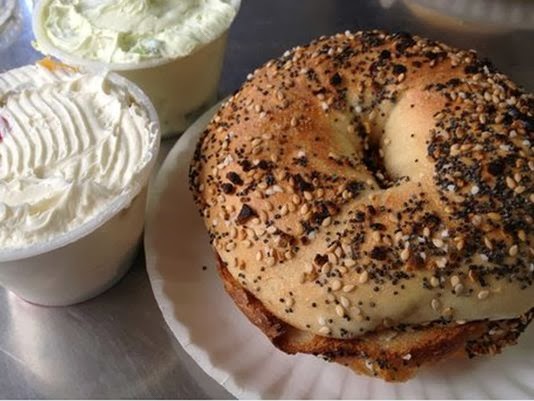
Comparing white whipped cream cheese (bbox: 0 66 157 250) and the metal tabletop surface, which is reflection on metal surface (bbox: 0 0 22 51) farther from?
the metal tabletop surface

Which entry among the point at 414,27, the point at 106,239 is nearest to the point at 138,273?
the point at 106,239

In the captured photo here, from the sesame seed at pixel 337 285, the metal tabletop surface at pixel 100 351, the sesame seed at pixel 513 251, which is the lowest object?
the metal tabletop surface at pixel 100 351

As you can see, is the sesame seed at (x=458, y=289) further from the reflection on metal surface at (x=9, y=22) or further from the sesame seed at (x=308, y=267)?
the reflection on metal surface at (x=9, y=22)

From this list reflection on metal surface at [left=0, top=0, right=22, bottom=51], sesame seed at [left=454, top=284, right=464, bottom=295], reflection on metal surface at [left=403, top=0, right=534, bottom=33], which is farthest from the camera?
reflection on metal surface at [left=0, top=0, right=22, bottom=51]

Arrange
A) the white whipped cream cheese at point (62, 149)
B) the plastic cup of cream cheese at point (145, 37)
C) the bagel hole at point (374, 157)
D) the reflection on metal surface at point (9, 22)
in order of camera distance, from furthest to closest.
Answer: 1. the reflection on metal surface at point (9, 22)
2. the plastic cup of cream cheese at point (145, 37)
3. the bagel hole at point (374, 157)
4. the white whipped cream cheese at point (62, 149)

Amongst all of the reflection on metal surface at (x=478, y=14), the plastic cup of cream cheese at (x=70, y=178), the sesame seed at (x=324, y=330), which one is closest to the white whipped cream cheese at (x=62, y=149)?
the plastic cup of cream cheese at (x=70, y=178)

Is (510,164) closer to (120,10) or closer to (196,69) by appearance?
(196,69)

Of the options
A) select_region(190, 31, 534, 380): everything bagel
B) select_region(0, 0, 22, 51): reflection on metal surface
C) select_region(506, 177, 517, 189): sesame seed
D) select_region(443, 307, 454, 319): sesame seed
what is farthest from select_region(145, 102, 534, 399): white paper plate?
select_region(0, 0, 22, 51): reflection on metal surface

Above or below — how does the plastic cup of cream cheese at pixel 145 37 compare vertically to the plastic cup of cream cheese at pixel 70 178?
above
